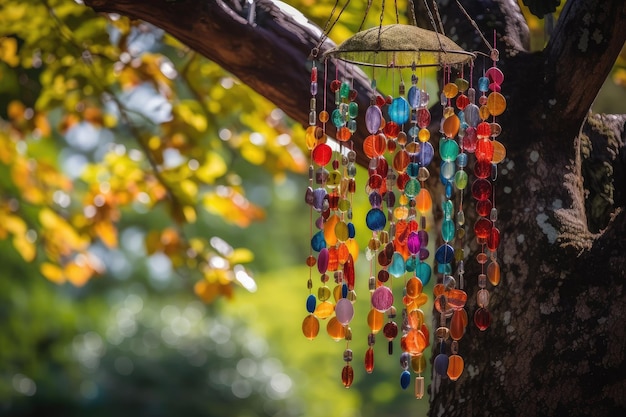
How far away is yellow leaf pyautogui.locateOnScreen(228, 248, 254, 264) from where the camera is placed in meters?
3.16

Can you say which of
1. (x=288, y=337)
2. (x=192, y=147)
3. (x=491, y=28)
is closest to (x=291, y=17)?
(x=491, y=28)

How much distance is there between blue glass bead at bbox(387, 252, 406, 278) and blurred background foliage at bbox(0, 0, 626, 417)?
112cm

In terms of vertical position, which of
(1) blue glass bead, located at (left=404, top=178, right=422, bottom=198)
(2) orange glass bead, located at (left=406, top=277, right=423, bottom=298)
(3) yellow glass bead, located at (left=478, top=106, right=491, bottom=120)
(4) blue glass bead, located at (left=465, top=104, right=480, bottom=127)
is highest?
(3) yellow glass bead, located at (left=478, top=106, right=491, bottom=120)

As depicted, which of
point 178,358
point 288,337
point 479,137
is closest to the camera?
point 479,137

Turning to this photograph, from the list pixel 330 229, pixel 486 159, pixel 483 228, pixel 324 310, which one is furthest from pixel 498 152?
pixel 324 310

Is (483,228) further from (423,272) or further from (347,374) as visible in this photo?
(347,374)

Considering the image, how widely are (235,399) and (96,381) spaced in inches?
57.6

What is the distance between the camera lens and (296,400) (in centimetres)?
749

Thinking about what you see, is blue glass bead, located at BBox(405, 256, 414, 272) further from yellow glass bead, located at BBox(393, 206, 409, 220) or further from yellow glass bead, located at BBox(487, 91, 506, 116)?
yellow glass bead, located at BBox(487, 91, 506, 116)

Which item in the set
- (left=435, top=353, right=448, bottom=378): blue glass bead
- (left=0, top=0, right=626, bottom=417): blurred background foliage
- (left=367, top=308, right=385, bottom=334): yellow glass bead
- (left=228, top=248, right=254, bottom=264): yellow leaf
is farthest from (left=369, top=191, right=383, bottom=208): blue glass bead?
(left=228, top=248, right=254, bottom=264): yellow leaf

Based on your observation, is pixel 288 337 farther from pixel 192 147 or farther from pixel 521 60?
pixel 521 60

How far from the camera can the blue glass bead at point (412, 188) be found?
163cm

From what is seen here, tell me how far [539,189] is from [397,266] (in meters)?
0.46

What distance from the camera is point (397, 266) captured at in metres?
1.64
